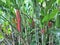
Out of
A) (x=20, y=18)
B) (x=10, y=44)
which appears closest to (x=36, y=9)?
(x=20, y=18)

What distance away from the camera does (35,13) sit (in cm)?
71

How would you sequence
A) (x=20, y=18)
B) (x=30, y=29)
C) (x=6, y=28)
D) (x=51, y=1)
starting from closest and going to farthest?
(x=51, y=1) < (x=20, y=18) < (x=30, y=29) < (x=6, y=28)

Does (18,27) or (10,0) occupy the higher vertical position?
(10,0)

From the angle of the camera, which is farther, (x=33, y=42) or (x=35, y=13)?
(x=33, y=42)

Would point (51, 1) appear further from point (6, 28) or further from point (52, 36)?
point (6, 28)

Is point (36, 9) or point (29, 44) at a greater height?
point (36, 9)

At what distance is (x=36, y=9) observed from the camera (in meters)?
0.71

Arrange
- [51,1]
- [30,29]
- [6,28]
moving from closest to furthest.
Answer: [51,1]
[30,29]
[6,28]

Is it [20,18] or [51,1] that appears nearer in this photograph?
[51,1]

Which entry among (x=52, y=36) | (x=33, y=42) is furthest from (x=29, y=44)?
(x=52, y=36)

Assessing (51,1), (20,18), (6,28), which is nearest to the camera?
(51,1)

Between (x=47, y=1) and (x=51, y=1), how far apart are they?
4 cm

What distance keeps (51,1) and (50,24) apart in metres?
0.19

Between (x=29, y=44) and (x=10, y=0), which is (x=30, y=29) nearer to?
(x=29, y=44)
